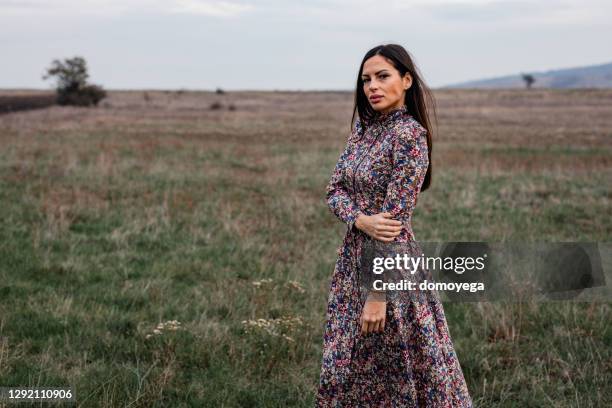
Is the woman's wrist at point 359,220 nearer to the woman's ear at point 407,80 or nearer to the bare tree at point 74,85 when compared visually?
the woman's ear at point 407,80

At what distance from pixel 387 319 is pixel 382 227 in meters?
0.44

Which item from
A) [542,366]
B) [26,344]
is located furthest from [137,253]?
[542,366]

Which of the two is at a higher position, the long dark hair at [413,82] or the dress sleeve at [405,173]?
the long dark hair at [413,82]

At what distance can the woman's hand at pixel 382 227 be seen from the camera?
244cm

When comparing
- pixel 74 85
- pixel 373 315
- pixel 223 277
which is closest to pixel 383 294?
pixel 373 315

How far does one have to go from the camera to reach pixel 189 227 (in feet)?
27.9

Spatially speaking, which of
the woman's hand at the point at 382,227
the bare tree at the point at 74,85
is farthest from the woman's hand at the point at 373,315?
the bare tree at the point at 74,85

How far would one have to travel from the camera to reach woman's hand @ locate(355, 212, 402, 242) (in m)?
2.44

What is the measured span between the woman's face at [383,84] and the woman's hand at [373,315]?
873mm

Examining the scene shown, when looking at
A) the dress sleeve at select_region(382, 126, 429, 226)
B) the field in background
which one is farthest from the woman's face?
the field in background

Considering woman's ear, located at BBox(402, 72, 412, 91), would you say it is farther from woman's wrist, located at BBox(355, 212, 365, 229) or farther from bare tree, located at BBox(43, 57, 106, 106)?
bare tree, located at BBox(43, 57, 106, 106)

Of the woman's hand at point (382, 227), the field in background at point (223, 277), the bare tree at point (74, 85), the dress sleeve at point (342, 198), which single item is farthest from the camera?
the bare tree at point (74, 85)

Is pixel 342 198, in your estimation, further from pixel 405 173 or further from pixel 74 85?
pixel 74 85

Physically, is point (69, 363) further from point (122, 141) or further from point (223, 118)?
point (223, 118)
